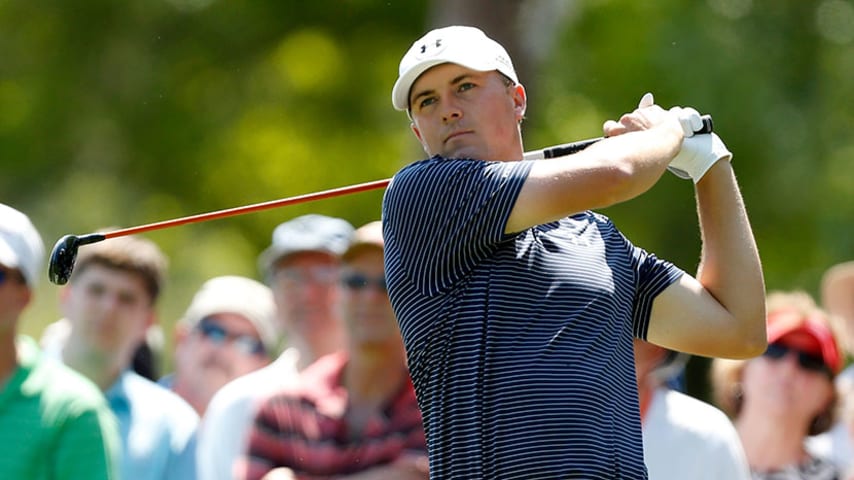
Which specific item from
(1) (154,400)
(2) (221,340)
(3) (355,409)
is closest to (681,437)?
(3) (355,409)

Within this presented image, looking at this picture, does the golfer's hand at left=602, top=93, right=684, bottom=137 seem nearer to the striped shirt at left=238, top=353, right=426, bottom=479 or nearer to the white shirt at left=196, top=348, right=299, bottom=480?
the striped shirt at left=238, top=353, right=426, bottom=479

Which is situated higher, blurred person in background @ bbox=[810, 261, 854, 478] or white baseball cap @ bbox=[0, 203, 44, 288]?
white baseball cap @ bbox=[0, 203, 44, 288]

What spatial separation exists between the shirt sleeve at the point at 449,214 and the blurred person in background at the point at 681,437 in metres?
1.87

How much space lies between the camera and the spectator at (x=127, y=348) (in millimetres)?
6492

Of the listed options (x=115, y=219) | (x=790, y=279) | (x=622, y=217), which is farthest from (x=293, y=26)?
(x=790, y=279)

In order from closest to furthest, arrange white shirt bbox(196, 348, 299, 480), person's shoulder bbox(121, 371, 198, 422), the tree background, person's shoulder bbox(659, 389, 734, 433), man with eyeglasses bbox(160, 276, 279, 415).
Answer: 1. person's shoulder bbox(659, 389, 734, 433)
2. white shirt bbox(196, 348, 299, 480)
3. person's shoulder bbox(121, 371, 198, 422)
4. man with eyeglasses bbox(160, 276, 279, 415)
5. the tree background

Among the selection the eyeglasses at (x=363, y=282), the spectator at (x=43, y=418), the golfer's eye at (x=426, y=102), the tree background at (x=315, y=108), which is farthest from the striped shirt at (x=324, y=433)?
the tree background at (x=315, y=108)

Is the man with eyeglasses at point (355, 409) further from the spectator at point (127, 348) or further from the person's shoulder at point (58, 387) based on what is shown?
the spectator at point (127, 348)

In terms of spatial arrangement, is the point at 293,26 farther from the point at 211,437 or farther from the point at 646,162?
the point at 646,162

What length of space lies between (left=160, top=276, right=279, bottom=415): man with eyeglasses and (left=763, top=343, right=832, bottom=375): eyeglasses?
2.49 m

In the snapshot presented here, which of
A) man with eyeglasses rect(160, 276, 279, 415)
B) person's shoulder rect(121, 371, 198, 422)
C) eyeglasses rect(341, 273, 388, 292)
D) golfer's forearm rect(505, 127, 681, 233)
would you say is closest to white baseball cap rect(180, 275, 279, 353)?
man with eyeglasses rect(160, 276, 279, 415)

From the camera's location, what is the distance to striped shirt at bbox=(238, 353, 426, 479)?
550 cm

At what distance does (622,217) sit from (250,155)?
3.18 metres

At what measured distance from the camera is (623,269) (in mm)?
3959
